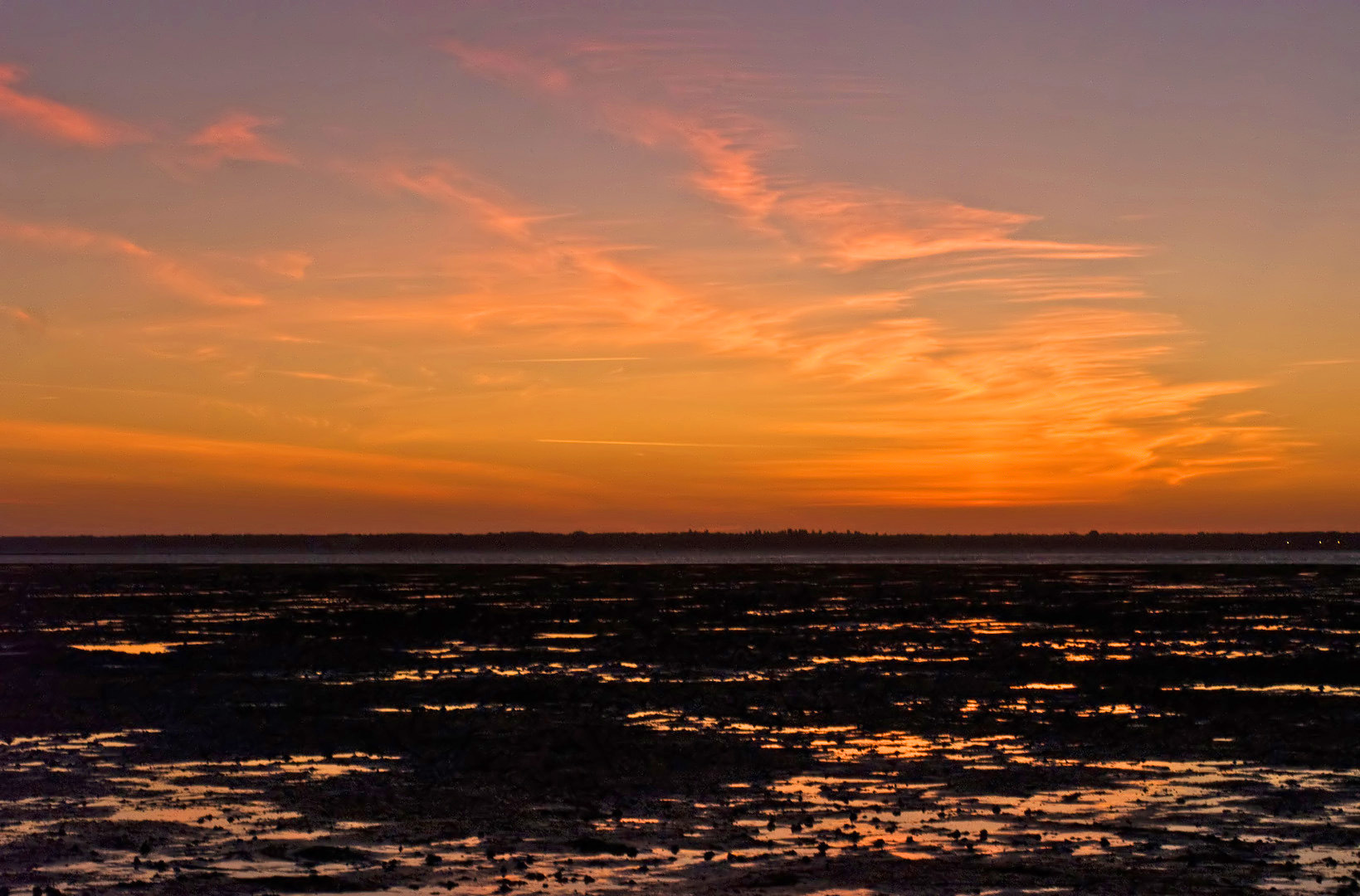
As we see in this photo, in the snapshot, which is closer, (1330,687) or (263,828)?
(263,828)

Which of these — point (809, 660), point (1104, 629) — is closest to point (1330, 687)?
point (809, 660)

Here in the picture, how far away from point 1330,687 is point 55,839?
75.6ft

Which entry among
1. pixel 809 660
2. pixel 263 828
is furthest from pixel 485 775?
pixel 809 660

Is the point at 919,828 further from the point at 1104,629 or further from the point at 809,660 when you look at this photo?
the point at 1104,629

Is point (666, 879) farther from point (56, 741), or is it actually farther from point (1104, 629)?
point (1104, 629)

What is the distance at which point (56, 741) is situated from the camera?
2116cm

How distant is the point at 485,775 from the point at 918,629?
27.2 meters

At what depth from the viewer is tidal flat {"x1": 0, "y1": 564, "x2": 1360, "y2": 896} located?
1298 cm

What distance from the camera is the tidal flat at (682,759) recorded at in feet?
42.6

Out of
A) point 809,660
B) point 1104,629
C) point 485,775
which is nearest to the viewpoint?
point 485,775

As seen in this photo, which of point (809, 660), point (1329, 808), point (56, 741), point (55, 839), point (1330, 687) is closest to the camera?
point (55, 839)

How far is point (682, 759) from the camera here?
63.9 feet

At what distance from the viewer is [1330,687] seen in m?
27.6

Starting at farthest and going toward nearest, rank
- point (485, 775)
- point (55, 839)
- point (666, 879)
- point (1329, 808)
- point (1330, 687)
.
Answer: point (1330, 687)
point (485, 775)
point (1329, 808)
point (55, 839)
point (666, 879)
